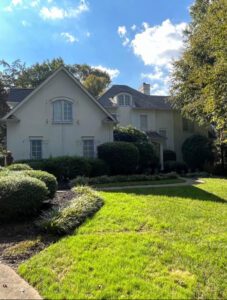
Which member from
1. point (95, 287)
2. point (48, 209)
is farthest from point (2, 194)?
point (95, 287)

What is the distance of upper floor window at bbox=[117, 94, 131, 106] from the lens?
107ft

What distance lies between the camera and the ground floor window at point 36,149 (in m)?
22.3

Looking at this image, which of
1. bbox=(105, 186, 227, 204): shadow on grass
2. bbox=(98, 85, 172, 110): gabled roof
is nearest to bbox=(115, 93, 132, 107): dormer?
bbox=(98, 85, 172, 110): gabled roof

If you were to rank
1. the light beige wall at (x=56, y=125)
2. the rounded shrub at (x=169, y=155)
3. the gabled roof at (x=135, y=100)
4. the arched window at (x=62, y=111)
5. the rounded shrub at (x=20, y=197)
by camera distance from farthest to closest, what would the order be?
the gabled roof at (x=135, y=100) < the rounded shrub at (x=169, y=155) < the arched window at (x=62, y=111) < the light beige wall at (x=56, y=125) < the rounded shrub at (x=20, y=197)

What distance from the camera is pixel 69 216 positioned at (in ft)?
27.6

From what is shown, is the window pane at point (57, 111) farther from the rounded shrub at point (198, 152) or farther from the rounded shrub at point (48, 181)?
the rounded shrub at point (198, 152)

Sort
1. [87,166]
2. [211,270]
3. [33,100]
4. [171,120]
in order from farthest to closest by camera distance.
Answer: [171,120] < [33,100] < [87,166] < [211,270]

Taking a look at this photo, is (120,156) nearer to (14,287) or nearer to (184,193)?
(184,193)

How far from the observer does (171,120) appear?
35.2 metres

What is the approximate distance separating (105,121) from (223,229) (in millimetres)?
16165

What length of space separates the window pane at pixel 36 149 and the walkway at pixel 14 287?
1681 centimetres

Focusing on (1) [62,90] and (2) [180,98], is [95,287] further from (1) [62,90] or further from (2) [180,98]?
(2) [180,98]

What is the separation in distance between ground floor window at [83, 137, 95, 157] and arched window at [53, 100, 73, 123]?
1.69 metres

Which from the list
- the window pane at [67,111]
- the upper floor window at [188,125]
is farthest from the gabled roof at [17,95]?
the upper floor window at [188,125]
